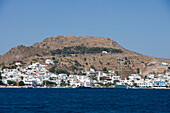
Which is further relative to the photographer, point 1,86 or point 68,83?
point 68,83

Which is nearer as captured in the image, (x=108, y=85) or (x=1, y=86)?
(x=1, y=86)

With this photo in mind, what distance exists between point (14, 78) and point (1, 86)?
50.7 feet

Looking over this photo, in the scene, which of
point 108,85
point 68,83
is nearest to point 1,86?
point 68,83

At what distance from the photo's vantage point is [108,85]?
196 meters
